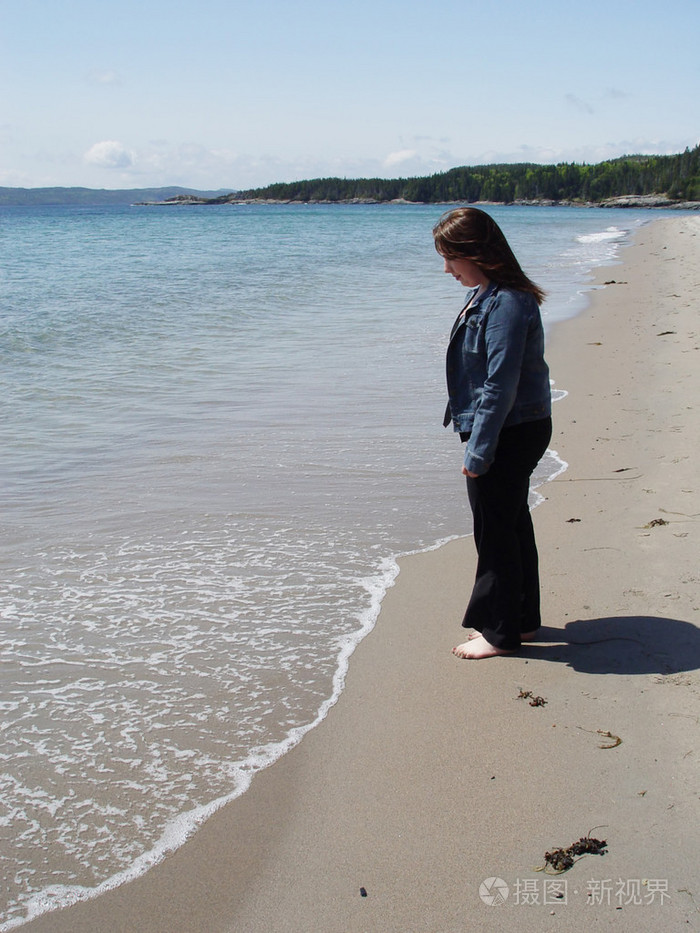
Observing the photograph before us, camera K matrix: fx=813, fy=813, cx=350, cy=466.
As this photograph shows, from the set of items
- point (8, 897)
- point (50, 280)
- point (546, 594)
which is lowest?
point (8, 897)

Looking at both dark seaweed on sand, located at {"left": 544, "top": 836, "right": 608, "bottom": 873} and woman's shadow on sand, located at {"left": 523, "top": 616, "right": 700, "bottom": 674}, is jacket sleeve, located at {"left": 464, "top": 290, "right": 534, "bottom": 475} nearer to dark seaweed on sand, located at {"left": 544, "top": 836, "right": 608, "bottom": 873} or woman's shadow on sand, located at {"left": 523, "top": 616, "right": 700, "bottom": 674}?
woman's shadow on sand, located at {"left": 523, "top": 616, "right": 700, "bottom": 674}

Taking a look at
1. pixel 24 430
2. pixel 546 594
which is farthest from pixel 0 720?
pixel 24 430

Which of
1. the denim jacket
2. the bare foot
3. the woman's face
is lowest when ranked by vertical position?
the bare foot

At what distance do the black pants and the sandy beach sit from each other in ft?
0.47

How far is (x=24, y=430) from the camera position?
22.9 feet

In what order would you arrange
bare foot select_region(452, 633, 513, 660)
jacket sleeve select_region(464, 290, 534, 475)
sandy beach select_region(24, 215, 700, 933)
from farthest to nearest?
bare foot select_region(452, 633, 513, 660), jacket sleeve select_region(464, 290, 534, 475), sandy beach select_region(24, 215, 700, 933)

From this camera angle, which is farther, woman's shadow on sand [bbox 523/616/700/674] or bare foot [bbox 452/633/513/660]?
bare foot [bbox 452/633/513/660]

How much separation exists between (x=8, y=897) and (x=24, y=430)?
5.35 meters

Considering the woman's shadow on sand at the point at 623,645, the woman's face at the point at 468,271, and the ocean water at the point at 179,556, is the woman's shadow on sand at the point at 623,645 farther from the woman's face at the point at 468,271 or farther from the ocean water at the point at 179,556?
the woman's face at the point at 468,271

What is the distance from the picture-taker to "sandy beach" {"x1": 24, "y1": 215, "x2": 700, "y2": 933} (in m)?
2.09

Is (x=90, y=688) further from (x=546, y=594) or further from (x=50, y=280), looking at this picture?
(x=50, y=280)

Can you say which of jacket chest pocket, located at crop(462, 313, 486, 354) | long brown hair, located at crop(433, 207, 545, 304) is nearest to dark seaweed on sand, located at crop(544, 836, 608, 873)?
jacket chest pocket, located at crop(462, 313, 486, 354)

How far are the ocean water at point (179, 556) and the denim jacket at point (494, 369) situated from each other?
1.08 metres

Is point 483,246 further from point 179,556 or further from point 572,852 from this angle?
point 179,556
